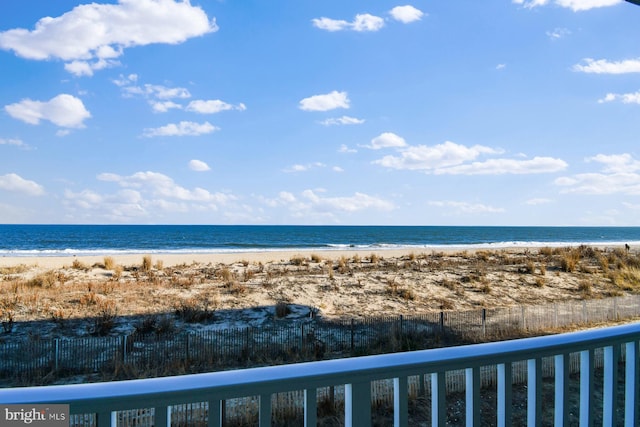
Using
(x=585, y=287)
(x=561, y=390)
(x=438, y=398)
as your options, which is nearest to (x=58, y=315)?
(x=438, y=398)

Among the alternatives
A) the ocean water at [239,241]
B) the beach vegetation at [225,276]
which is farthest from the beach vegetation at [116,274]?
the ocean water at [239,241]

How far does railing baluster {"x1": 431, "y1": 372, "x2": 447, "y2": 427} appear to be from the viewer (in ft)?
3.99

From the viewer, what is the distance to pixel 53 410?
2.72 feet

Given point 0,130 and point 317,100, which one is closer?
point 317,100

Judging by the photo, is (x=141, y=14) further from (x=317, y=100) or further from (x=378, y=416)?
(x=317, y=100)

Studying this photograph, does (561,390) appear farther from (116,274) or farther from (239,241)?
(239,241)

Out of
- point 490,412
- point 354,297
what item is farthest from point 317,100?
point 490,412

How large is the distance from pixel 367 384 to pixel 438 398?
0.97 feet

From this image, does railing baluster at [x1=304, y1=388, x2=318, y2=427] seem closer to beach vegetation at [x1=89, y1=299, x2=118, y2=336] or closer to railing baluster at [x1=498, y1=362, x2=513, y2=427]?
railing baluster at [x1=498, y1=362, x2=513, y2=427]

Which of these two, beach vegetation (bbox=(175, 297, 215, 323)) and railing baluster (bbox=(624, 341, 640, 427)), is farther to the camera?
beach vegetation (bbox=(175, 297, 215, 323))

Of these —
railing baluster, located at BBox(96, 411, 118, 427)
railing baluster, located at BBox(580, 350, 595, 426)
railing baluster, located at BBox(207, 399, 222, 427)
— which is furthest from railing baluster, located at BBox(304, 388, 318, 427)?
railing baluster, located at BBox(580, 350, 595, 426)

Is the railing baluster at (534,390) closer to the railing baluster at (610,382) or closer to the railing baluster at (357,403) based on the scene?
the railing baluster at (610,382)

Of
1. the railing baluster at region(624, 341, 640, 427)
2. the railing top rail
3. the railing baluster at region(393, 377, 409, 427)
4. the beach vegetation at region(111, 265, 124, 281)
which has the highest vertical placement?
the railing top rail

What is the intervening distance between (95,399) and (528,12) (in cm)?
1112
